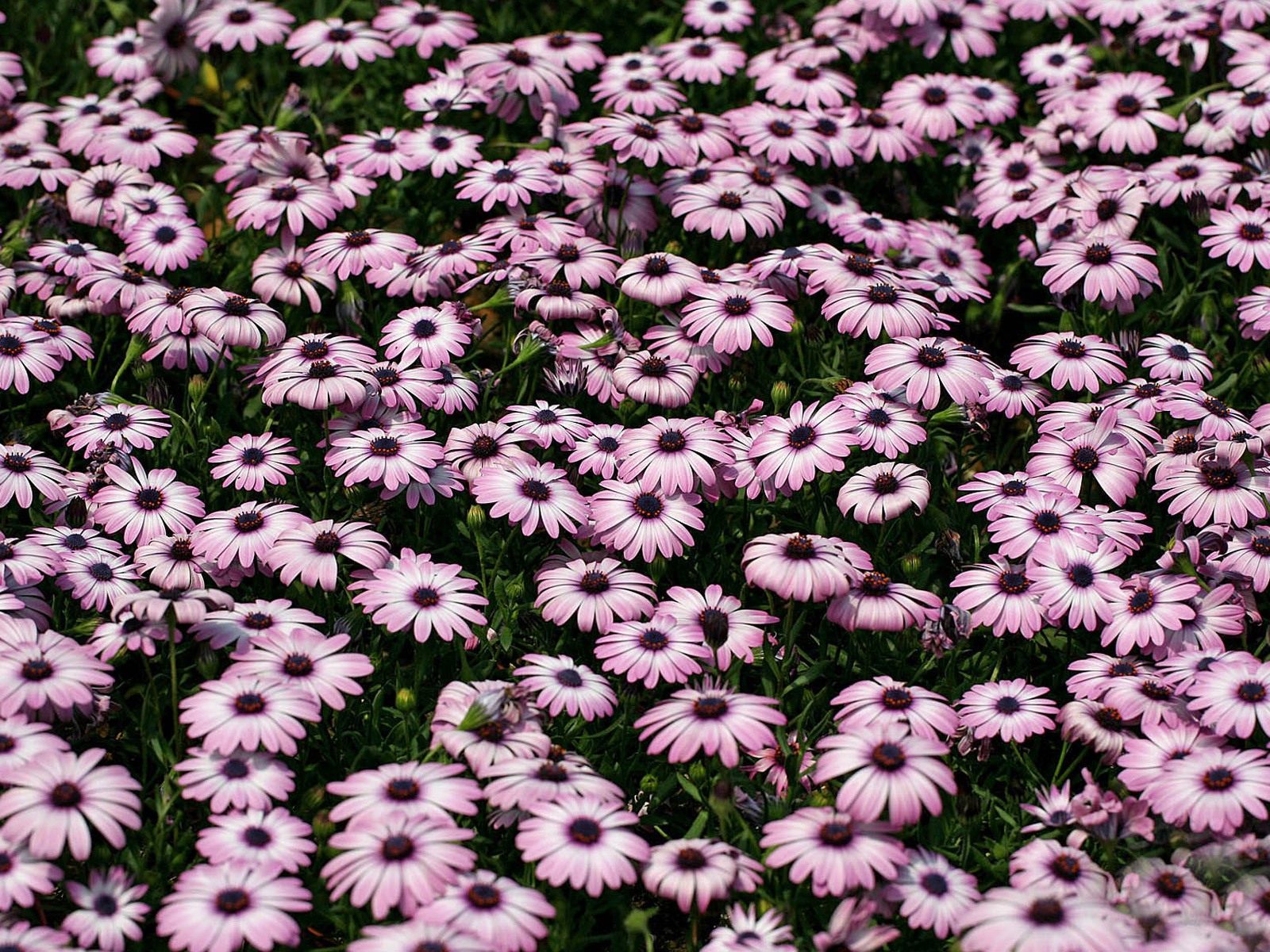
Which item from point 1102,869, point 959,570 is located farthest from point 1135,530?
point 1102,869

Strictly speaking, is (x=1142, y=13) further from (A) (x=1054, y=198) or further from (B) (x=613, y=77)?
(B) (x=613, y=77)

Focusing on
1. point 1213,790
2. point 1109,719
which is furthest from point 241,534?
point 1213,790

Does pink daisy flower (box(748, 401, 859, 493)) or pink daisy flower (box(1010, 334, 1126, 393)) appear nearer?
pink daisy flower (box(748, 401, 859, 493))

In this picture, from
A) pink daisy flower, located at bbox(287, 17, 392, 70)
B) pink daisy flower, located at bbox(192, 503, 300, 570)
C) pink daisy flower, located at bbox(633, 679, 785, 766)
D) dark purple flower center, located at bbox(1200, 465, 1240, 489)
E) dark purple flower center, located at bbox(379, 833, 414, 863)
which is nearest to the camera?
dark purple flower center, located at bbox(379, 833, 414, 863)

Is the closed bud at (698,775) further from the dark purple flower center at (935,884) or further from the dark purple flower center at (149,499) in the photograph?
the dark purple flower center at (149,499)

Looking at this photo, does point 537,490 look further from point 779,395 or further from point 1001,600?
point 1001,600

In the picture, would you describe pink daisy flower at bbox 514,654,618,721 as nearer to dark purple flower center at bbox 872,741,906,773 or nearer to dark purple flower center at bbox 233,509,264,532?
dark purple flower center at bbox 872,741,906,773

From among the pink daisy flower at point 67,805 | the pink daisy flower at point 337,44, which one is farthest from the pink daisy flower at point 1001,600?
the pink daisy flower at point 337,44

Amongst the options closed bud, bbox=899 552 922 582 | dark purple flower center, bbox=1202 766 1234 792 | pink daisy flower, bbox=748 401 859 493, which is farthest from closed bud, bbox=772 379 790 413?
dark purple flower center, bbox=1202 766 1234 792
